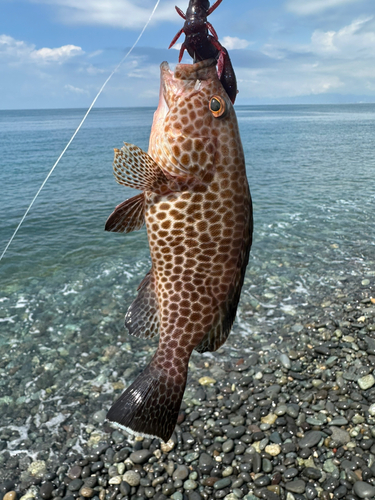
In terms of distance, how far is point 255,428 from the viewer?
7.75m

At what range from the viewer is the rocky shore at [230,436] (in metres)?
6.80

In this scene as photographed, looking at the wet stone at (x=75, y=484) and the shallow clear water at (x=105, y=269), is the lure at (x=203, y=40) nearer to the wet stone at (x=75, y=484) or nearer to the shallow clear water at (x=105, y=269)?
the wet stone at (x=75, y=484)

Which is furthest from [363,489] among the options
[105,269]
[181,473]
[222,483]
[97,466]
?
[105,269]

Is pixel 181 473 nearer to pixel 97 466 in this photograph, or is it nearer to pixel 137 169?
pixel 97 466

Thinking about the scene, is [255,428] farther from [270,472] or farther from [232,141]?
[232,141]

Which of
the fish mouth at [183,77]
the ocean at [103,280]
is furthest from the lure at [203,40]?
the ocean at [103,280]

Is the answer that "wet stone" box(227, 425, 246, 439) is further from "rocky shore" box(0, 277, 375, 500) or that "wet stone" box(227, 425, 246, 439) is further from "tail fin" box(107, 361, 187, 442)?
"tail fin" box(107, 361, 187, 442)

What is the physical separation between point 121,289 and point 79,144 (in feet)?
154

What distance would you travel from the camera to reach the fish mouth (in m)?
2.73

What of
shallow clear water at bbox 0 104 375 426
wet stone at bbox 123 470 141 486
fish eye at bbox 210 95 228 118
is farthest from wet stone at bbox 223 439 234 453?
fish eye at bbox 210 95 228 118

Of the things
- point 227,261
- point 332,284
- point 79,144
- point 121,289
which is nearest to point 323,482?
point 227,261

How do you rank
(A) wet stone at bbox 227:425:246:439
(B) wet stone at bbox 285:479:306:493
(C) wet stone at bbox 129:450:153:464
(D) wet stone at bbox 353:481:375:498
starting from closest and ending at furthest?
(D) wet stone at bbox 353:481:375:498 → (B) wet stone at bbox 285:479:306:493 → (C) wet stone at bbox 129:450:153:464 → (A) wet stone at bbox 227:425:246:439

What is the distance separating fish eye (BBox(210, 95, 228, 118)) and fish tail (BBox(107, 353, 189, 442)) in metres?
1.72

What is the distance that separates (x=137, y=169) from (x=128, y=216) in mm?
329
